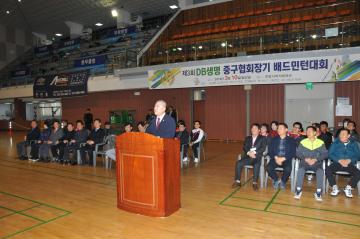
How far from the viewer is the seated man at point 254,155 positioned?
5439 mm

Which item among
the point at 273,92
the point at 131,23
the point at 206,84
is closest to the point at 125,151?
the point at 206,84

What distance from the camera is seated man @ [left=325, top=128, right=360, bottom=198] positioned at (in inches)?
189

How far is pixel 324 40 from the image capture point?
912 cm

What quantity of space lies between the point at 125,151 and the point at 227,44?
7.89m

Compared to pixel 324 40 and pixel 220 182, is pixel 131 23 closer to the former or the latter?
pixel 324 40

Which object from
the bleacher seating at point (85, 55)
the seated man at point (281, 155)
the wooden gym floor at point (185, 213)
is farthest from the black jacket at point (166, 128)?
the bleacher seating at point (85, 55)

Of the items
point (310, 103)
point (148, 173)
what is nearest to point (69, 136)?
point (148, 173)

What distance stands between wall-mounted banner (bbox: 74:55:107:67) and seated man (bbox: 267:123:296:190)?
35.6 feet

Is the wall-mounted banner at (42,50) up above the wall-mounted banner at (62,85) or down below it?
above

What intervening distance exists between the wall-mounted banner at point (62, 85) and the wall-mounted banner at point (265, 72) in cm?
479

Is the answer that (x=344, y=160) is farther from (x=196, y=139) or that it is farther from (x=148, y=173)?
(x=196, y=139)

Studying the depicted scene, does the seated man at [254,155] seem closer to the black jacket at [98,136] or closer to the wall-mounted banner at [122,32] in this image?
the black jacket at [98,136]

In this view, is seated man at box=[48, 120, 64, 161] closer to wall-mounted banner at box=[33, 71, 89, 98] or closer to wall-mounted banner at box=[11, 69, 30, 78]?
wall-mounted banner at box=[33, 71, 89, 98]

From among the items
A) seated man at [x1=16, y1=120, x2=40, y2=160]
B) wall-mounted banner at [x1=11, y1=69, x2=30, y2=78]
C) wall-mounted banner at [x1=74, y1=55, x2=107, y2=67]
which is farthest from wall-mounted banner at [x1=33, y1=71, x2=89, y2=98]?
seated man at [x1=16, y1=120, x2=40, y2=160]
